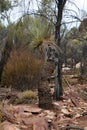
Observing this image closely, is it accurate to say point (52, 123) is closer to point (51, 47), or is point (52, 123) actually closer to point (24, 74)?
point (51, 47)

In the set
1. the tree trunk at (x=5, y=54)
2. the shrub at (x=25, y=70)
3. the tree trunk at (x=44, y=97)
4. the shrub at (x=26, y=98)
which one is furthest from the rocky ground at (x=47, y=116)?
the tree trunk at (x=5, y=54)

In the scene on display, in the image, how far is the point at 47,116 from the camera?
1227 centimetres

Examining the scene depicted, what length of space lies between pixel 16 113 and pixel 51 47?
151 inches

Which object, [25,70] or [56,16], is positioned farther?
[25,70]

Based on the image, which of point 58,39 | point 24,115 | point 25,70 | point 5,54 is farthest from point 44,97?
point 5,54

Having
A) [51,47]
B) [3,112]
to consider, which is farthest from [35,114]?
[51,47]

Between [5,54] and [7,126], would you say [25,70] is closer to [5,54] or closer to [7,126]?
[5,54]

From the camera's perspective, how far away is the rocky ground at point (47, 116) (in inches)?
407

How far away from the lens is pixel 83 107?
14.8 metres

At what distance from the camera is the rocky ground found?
1033cm

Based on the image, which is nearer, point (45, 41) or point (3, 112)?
point (3, 112)

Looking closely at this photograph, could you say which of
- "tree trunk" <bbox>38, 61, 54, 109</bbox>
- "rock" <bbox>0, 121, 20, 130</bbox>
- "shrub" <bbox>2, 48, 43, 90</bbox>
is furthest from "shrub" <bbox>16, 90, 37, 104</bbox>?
"rock" <bbox>0, 121, 20, 130</bbox>

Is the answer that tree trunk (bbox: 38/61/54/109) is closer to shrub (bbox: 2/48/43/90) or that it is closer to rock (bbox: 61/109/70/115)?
rock (bbox: 61/109/70/115)

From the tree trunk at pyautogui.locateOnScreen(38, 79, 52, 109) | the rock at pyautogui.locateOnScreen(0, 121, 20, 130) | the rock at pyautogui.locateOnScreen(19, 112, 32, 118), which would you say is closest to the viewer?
the rock at pyautogui.locateOnScreen(0, 121, 20, 130)
